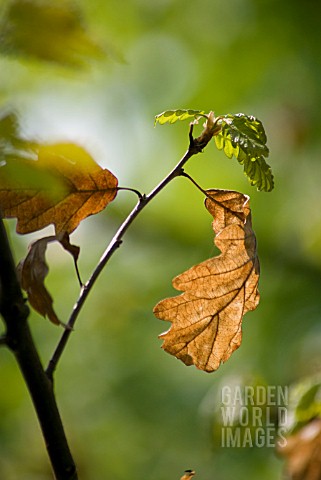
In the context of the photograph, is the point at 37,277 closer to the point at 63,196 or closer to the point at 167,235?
the point at 63,196

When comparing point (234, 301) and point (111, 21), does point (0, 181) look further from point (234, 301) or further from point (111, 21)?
point (111, 21)

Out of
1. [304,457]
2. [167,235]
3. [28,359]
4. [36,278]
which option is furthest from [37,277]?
[167,235]

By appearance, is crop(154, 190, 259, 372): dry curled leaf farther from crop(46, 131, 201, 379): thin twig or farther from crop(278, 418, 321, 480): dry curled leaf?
crop(278, 418, 321, 480): dry curled leaf

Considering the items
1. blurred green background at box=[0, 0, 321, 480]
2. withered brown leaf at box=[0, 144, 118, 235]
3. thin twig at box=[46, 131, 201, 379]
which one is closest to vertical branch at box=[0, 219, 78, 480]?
thin twig at box=[46, 131, 201, 379]

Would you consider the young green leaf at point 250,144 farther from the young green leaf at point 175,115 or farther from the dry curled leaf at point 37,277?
the dry curled leaf at point 37,277

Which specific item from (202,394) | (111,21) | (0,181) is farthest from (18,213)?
(111,21)
